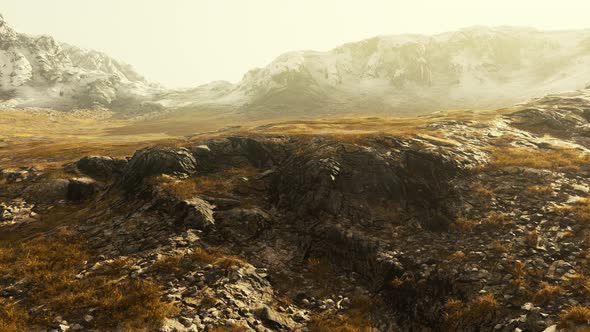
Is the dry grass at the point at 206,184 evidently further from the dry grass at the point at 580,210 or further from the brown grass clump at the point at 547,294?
the dry grass at the point at 580,210

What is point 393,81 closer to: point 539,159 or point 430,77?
point 430,77

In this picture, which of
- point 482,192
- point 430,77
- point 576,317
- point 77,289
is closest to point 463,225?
point 482,192

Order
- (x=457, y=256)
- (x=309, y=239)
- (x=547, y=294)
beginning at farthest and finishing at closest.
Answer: (x=309, y=239) → (x=457, y=256) → (x=547, y=294)

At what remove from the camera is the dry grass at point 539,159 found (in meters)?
25.3

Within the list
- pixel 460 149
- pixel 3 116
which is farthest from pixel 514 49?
pixel 3 116

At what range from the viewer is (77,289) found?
49.2 feet

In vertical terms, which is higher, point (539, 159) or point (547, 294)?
point (539, 159)

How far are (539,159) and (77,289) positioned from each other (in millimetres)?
29209

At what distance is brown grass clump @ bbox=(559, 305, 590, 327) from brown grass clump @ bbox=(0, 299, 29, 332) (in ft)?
59.6

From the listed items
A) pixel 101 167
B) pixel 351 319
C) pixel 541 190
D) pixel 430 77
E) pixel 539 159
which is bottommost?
pixel 351 319

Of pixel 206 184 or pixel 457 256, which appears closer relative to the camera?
pixel 457 256

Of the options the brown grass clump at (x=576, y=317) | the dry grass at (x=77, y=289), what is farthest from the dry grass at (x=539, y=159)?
the dry grass at (x=77, y=289)

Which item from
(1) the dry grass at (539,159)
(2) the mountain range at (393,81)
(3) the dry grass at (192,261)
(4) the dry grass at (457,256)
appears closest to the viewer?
(3) the dry grass at (192,261)

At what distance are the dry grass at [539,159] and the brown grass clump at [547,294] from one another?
517 inches
